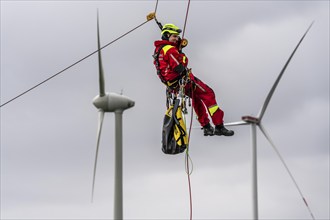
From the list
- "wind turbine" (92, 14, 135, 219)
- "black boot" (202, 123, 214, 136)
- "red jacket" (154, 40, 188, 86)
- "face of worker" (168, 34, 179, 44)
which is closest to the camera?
"wind turbine" (92, 14, 135, 219)

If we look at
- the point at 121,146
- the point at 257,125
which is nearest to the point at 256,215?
the point at 257,125

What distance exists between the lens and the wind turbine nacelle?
23.2m

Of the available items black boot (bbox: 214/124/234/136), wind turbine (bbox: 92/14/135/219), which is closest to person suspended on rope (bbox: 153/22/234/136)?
black boot (bbox: 214/124/234/136)

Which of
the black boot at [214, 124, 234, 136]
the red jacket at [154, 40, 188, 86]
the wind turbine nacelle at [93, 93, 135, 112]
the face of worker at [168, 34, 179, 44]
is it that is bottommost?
the black boot at [214, 124, 234, 136]

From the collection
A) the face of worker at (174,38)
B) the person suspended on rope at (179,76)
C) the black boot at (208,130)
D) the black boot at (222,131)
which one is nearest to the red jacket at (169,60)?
the person suspended on rope at (179,76)

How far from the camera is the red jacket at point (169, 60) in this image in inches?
910

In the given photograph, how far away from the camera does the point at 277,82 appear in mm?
Result: 27594

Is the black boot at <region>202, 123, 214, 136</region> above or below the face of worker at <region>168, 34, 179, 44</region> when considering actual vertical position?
below

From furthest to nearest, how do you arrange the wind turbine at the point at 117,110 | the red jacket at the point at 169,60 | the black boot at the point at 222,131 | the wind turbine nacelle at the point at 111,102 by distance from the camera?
the black boot at the point at 222,131 < the wind turbine nacelle at the point at 111,102 < the red jacket at the point at 169,60 < the wind turbine at the point at 117,110

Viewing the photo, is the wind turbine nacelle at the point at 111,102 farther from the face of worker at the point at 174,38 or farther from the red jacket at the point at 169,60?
the face of worker at the point at 174,38

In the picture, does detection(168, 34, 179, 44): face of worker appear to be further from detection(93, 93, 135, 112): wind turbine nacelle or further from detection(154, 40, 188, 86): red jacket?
detection(93, 93, 135, 112): wind turbine nacelle

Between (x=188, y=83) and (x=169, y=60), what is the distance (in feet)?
3.55

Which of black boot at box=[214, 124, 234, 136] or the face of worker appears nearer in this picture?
the face of worker

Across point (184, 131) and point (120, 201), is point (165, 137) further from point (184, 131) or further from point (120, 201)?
point (120, 201)
